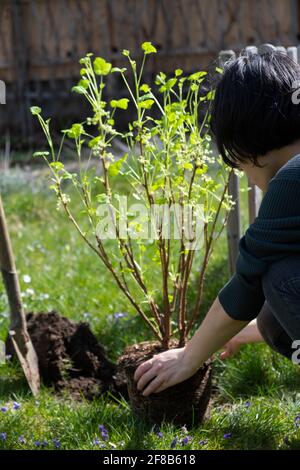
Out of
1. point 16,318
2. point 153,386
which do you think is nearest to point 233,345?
point 153,386

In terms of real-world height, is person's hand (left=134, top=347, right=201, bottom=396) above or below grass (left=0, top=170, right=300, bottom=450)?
above

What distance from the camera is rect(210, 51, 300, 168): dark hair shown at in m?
2.22

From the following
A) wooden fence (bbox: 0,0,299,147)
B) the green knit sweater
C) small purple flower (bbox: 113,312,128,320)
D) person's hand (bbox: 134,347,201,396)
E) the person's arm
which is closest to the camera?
the green knit sweater

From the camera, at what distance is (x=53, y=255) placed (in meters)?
5.16

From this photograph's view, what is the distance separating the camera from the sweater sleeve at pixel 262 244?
2141 millimetres

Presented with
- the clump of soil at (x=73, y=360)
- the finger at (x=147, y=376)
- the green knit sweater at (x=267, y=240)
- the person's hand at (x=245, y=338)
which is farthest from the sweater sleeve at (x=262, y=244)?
the clump of soil at (x=73, y=360)

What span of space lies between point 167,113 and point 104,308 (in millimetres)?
1688

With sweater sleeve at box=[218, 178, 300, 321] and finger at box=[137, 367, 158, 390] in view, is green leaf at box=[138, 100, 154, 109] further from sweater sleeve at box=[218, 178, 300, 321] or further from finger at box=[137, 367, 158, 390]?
finger at box=[137, 367, 158, 390]

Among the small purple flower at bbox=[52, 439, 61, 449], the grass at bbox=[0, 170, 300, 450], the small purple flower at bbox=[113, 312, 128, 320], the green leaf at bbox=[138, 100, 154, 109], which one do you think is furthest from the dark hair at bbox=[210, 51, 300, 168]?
the small purple flower at bbox=[113, 312, 128, 320]

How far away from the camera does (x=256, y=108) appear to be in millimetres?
2219

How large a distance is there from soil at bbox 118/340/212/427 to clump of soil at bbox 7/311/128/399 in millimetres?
538

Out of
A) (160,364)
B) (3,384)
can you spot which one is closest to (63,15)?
(3,384)

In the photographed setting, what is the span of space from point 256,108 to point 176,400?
3.31 ft

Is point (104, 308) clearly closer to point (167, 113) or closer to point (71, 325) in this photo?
point (71, 325)
